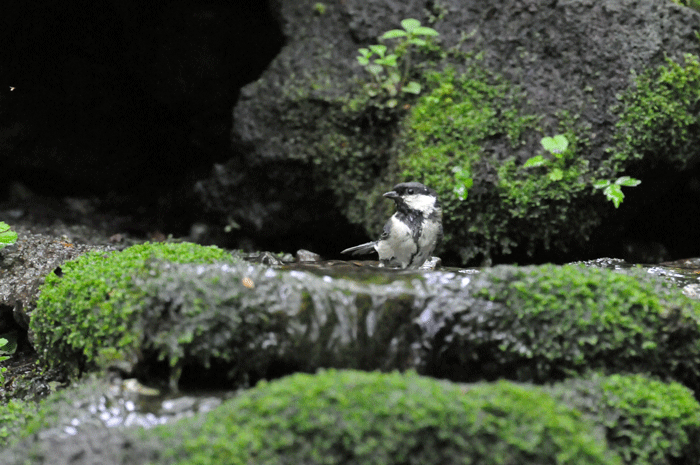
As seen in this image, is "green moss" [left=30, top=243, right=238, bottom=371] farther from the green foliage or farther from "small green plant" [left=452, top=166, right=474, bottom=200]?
"small green plant" [left=452, top=166, right=474, bottom=200]

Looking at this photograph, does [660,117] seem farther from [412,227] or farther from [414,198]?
[412,227]

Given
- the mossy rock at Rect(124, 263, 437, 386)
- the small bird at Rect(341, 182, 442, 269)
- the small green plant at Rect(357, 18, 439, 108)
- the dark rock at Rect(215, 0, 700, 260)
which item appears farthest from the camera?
the small green plant at Rect(357, 18, 439, 108)

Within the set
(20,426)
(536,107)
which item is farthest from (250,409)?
(536,107)

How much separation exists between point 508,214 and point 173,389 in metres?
3.93

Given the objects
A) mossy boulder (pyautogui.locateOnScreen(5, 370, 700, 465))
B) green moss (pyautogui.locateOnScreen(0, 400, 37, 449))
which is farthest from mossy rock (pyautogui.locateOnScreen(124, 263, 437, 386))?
green moss (pyautogui.locateOnScreen(0, 400, 37, 449))

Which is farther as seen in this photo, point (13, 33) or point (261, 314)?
point (13, 33)

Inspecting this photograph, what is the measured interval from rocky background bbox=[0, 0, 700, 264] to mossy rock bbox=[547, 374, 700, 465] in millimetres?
3111

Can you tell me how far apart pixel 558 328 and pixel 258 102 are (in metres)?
4.77

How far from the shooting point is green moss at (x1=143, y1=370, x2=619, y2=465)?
2393 millimetres

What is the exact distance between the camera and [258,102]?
277 inches

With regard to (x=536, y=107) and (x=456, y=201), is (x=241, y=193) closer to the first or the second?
(x=456, y=201)

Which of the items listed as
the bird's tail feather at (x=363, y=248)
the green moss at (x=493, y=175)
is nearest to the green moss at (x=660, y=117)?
the green moss at (x=493, y=175)

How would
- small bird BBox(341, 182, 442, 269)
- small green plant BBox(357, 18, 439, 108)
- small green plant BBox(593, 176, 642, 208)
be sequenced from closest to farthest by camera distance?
small bird BBox(341, 182, 442, 269), small green plant BBox(593, 176, 642, 208), small green plant BBox(357, 18, 439, 108)

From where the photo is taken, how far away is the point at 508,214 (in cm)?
603
